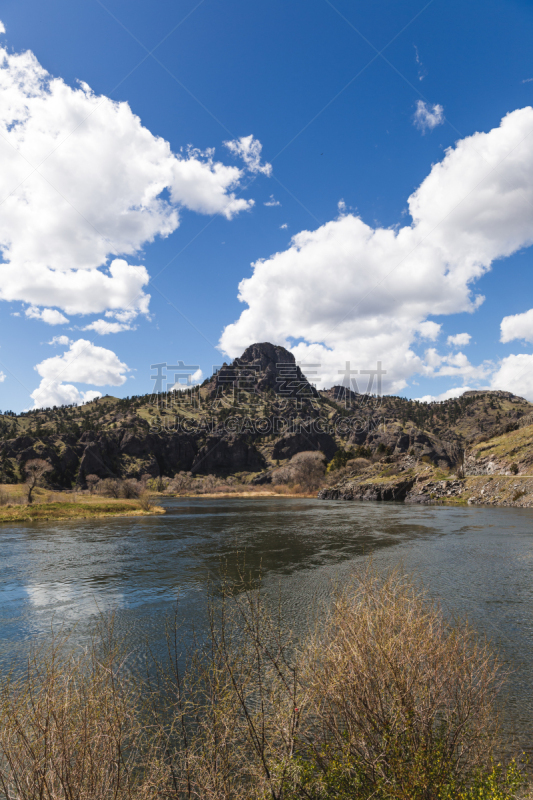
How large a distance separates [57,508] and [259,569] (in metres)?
50.5

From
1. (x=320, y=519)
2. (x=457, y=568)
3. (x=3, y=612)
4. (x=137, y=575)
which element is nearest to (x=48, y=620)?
(x=3, y=612)

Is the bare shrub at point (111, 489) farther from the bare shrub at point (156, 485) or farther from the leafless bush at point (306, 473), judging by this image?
the leafless bush at point (306, 473)

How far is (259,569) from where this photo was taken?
2547 cm

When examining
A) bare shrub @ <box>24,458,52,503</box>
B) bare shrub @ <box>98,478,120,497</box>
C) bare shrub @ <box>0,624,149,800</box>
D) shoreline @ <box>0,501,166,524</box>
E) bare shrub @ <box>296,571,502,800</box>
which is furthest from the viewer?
bare shrub @ <box>98,478,120,497</box>

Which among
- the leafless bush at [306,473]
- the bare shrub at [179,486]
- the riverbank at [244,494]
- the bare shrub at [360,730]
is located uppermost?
the bare shrub at [360,730]

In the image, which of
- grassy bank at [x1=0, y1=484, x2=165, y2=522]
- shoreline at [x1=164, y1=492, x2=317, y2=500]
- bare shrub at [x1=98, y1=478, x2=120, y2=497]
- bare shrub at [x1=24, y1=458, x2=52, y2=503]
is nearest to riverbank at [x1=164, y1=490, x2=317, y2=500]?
shoreline at [x1=164, y1=492, x2=317, y2=500]

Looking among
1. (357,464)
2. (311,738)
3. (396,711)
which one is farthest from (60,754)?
(357,464)

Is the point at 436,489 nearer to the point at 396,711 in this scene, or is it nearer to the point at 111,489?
the point at 111,489

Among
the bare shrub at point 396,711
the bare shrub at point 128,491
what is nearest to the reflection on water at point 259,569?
the bare shrub at point 396,711

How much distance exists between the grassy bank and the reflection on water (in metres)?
9.71

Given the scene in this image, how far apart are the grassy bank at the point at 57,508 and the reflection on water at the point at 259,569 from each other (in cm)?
971

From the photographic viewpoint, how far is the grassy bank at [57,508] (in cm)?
5827

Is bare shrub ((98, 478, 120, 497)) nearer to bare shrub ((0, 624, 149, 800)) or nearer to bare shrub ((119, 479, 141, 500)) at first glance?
bare shrub ((119, 479, 141, 500))

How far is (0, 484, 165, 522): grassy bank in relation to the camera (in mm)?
58272
